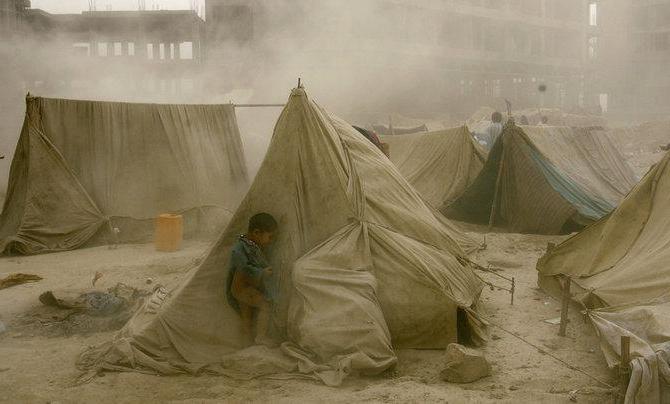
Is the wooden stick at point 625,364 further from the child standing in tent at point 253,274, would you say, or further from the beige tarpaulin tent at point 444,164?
the beige tarpaulin tent at point 444,164

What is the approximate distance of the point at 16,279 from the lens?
6.36 meters

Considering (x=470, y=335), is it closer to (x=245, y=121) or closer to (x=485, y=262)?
(x=485, y=262)

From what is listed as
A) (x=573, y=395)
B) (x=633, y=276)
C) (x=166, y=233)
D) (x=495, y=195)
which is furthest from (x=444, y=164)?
(x=573, y=395)

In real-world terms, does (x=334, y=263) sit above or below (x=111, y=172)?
below

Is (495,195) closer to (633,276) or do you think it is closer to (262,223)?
(633,276)

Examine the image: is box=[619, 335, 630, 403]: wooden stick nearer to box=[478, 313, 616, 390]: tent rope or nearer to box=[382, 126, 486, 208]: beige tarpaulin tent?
box=[478, 313, 616, 390]: tent rope

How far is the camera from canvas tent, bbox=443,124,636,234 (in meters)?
8.53

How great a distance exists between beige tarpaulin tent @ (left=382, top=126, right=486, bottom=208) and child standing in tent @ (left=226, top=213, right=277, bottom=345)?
19.8 feet

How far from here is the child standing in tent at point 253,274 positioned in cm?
423

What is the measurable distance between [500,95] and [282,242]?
30.6 metres

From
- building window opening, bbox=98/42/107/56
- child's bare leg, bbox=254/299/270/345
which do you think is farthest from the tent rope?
building window opening, bbox=98/42/107/56

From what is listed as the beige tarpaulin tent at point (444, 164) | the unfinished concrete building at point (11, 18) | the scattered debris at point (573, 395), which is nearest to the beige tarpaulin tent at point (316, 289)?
the scattered debris at point (573, 395)

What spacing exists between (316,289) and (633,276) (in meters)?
2.24

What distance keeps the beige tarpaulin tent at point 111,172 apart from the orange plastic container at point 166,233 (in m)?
0.78
